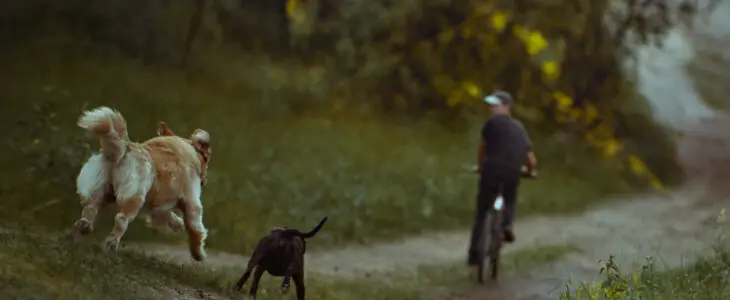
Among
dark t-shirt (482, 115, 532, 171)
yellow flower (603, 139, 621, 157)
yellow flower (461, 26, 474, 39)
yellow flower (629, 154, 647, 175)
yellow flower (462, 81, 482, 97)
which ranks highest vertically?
yellow flower (461, 26, 474, 39)

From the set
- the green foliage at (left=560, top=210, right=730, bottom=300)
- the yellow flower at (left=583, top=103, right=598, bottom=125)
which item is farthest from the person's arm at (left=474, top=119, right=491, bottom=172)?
the yellow flower at (left=583, top=103, right=598, bottom=125)

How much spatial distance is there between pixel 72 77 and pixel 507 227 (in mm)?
2762

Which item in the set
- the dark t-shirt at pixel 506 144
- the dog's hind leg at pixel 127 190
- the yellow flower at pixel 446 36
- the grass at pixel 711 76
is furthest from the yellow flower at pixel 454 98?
the dog's hind leg at pixel 127 190

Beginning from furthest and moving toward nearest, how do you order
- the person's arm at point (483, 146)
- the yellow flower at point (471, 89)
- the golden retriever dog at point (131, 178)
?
the yellow flower at point (471, 89)
the person's arm at point (483, 146)
the golden retriever dog at point (131, 178)

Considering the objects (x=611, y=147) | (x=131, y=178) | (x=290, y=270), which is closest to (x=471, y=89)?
(x=611, y=147)

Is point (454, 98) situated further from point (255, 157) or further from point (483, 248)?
point (483, 248)

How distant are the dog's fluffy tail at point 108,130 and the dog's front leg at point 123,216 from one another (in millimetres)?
163

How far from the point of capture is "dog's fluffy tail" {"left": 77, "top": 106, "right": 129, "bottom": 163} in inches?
127

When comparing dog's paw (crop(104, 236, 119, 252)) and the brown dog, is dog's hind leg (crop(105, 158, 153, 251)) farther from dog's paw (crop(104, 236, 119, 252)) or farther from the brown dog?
the brown dog

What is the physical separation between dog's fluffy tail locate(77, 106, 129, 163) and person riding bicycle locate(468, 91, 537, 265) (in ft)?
7.27

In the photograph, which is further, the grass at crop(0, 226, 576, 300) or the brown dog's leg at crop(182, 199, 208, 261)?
the brown dog's leg at crop(182, 199, 208, 261)

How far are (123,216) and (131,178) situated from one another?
15cm

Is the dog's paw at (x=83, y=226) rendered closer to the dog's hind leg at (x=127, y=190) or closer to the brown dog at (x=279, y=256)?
the dog's hind leg at (x=127, y=190)

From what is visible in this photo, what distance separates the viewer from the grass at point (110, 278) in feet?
9.32
